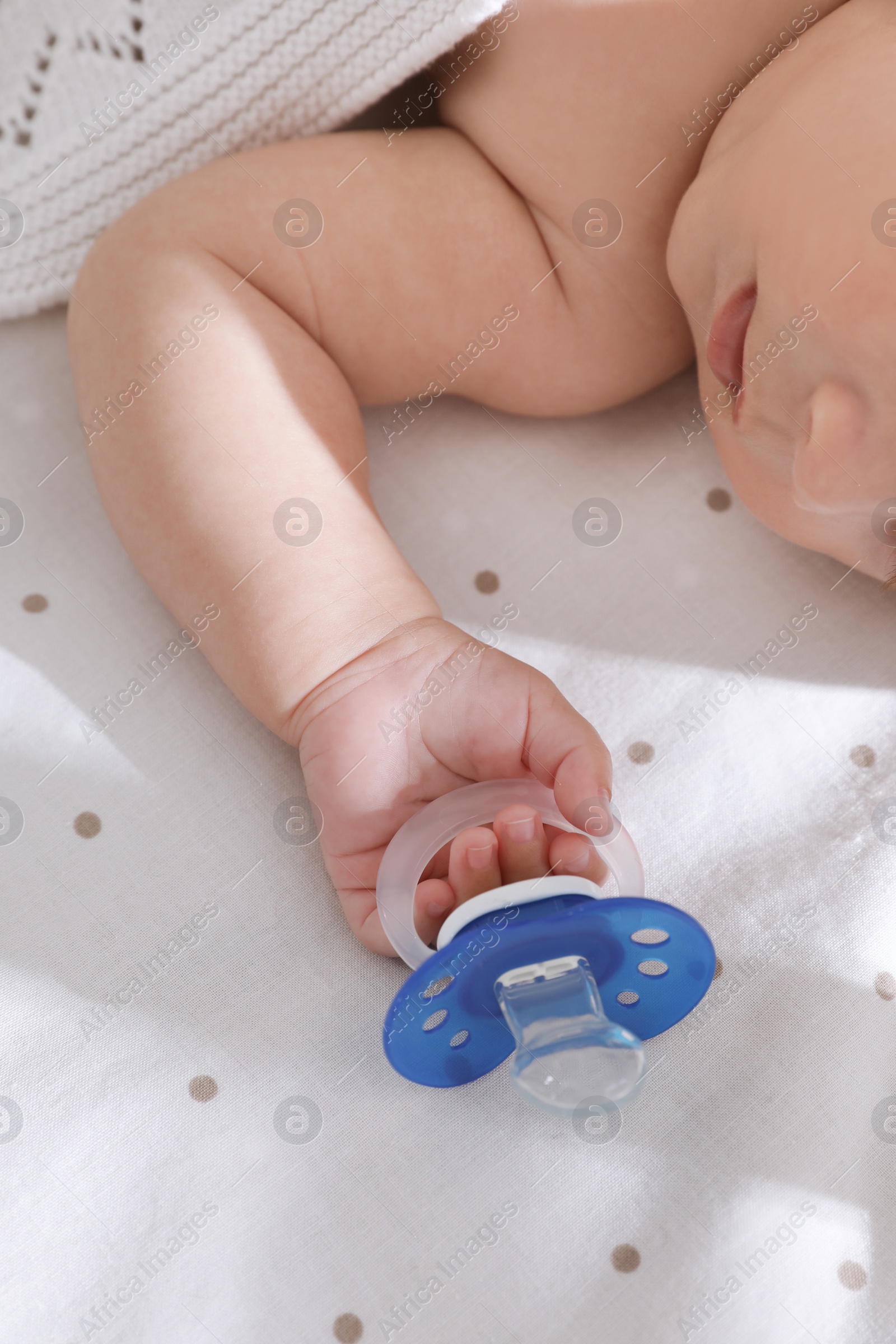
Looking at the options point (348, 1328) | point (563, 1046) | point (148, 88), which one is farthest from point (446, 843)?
point (148, 88)

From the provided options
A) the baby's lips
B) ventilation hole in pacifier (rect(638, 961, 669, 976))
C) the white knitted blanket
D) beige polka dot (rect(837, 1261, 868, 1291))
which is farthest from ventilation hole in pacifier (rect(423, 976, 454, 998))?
the white knitted blanket

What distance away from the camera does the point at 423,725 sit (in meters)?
0.65

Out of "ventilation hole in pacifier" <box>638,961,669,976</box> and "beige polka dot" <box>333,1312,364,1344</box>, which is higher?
"ventilation hole in pacifier" <box>638,961,669,976</box>

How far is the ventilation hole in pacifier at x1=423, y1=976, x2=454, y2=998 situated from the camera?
53 centimetres

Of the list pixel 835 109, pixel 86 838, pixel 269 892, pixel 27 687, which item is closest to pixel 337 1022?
pixel 269 892

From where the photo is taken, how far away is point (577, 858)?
0.58 meters

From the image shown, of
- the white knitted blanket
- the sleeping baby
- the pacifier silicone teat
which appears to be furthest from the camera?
the white knitted blanket

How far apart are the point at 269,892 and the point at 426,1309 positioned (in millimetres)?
245

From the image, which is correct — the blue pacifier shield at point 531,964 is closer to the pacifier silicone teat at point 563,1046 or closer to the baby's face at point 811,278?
the pacifier silicone teat at point 563,1046

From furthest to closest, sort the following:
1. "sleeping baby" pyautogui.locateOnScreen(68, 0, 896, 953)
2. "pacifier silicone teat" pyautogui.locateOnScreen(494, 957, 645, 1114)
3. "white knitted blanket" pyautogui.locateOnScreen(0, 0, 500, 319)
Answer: "white knitted blanket" pyautogui.locateOnScreen(0, 0, 500, 319), "sleeping baby" pyautogui.locateOnScreen(68, 0, 896, 953), "pacifier silicone teat" pyautogui.locateOnScreen(494, 957, 645, 1114)

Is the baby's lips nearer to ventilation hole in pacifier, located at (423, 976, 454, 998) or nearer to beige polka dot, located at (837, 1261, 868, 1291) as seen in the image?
ventilation hole in pacifier, located at (423, 976, 454, 998)

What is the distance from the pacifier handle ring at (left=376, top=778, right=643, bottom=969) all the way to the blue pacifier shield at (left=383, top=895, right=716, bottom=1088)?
0.04m

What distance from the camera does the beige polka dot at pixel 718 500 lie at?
31.9 inches

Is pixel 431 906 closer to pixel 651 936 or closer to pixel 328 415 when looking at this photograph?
pixel 651 936
